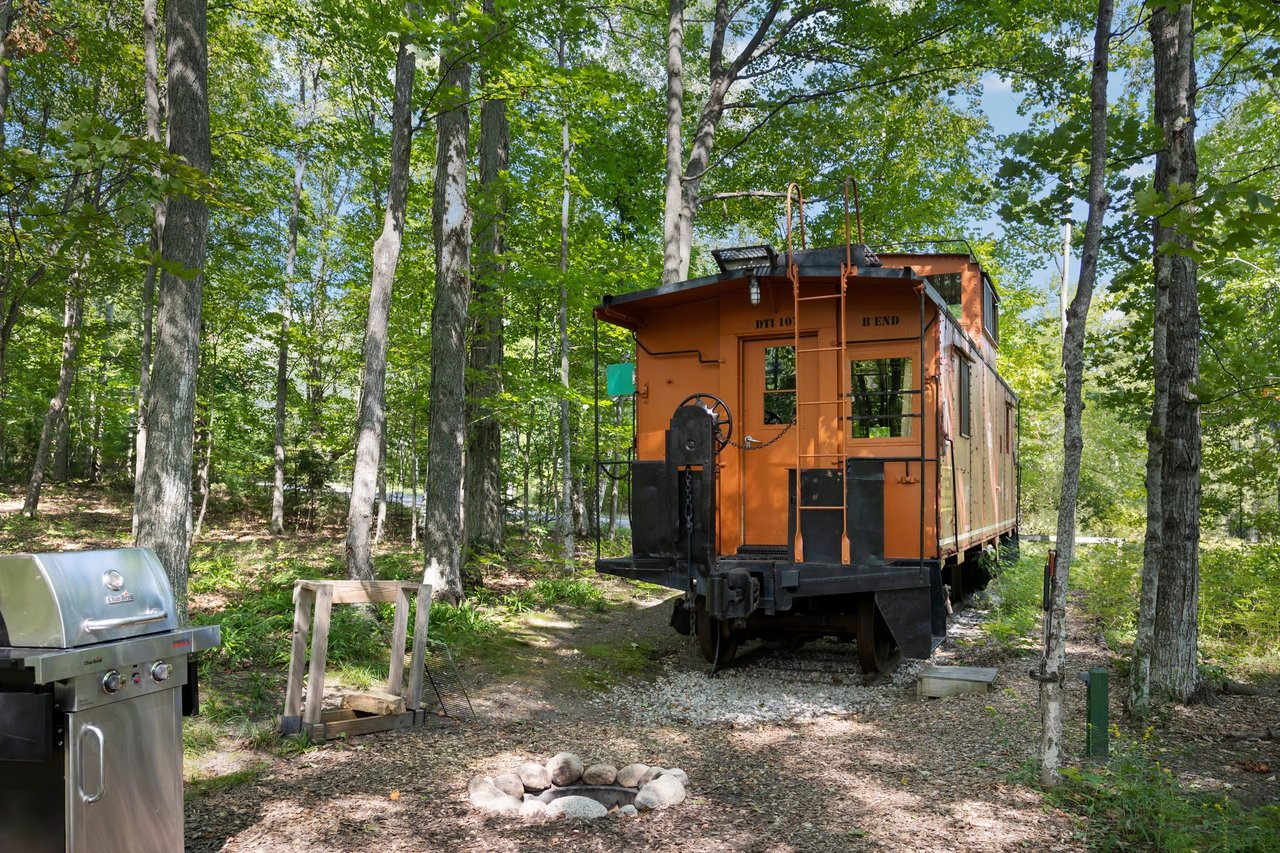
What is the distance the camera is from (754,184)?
19.5 metres

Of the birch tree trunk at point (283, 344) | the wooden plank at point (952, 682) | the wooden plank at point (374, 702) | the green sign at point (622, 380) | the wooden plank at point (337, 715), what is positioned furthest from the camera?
the birch tree trunk at point (283, 344)

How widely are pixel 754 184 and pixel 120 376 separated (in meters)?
18.9

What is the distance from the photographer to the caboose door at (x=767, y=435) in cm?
814

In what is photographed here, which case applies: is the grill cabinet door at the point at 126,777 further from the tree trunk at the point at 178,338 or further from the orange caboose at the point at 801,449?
the orange caboose at the point at 801,449

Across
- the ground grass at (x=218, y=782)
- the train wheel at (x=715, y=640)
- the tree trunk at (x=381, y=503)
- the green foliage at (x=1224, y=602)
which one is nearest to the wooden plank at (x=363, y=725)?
the ground grass at (x=218, y=782)

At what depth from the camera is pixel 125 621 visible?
3246 mm

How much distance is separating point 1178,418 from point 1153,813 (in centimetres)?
328

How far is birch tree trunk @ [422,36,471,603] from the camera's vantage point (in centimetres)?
1010

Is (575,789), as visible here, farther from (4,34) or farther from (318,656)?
(4,34)

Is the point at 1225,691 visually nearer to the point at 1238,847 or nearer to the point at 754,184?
the point at 1238,847

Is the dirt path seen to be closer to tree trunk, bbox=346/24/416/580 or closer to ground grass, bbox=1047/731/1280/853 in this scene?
ground grass, bbox=1047/731/1280/853

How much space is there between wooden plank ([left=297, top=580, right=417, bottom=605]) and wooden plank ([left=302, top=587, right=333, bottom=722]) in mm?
50

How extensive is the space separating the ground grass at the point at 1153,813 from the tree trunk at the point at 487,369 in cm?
1080

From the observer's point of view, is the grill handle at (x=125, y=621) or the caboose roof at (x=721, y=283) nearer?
the grill handle at (x=125, y=621)
